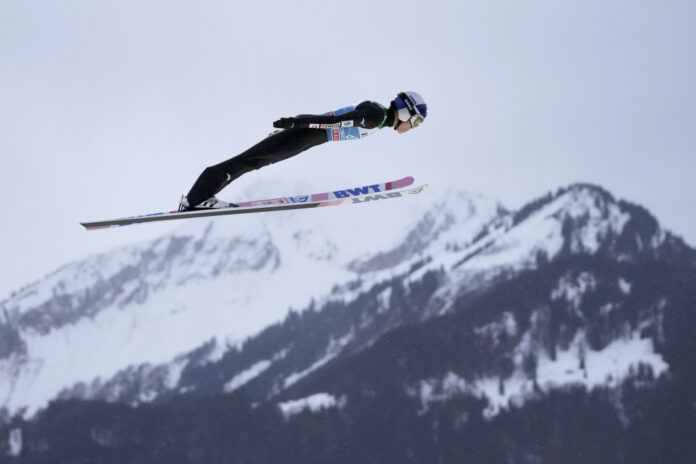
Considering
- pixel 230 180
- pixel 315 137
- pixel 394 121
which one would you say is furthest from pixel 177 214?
pixel 394 121

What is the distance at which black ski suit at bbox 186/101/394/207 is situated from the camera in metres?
18.5

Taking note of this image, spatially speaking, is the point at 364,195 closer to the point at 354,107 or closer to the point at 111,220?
the point at 354,107

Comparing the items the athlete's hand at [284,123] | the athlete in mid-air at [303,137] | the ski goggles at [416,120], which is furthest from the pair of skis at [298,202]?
the athlete's hand at [284,123]

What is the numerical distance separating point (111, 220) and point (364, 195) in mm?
5580

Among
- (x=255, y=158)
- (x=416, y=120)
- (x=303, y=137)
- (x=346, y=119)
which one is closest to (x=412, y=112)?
(x=416, y=120)

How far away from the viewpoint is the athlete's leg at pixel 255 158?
18594mm

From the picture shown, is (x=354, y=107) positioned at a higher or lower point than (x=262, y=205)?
higher

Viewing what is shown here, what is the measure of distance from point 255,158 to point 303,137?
1.01 m

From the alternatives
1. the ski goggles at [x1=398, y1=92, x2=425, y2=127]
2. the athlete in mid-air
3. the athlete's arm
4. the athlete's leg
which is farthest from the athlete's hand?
the ski goggles at [x1=398, y1=92, x2=425, y2=127]

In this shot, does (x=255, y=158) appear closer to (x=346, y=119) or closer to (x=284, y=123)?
(x=346, y=119)

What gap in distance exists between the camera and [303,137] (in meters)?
19.2

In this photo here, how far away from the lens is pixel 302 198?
20750 millimetres

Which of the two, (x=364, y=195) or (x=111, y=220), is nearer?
(x=111, y=220)

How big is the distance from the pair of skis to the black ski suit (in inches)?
16.7
